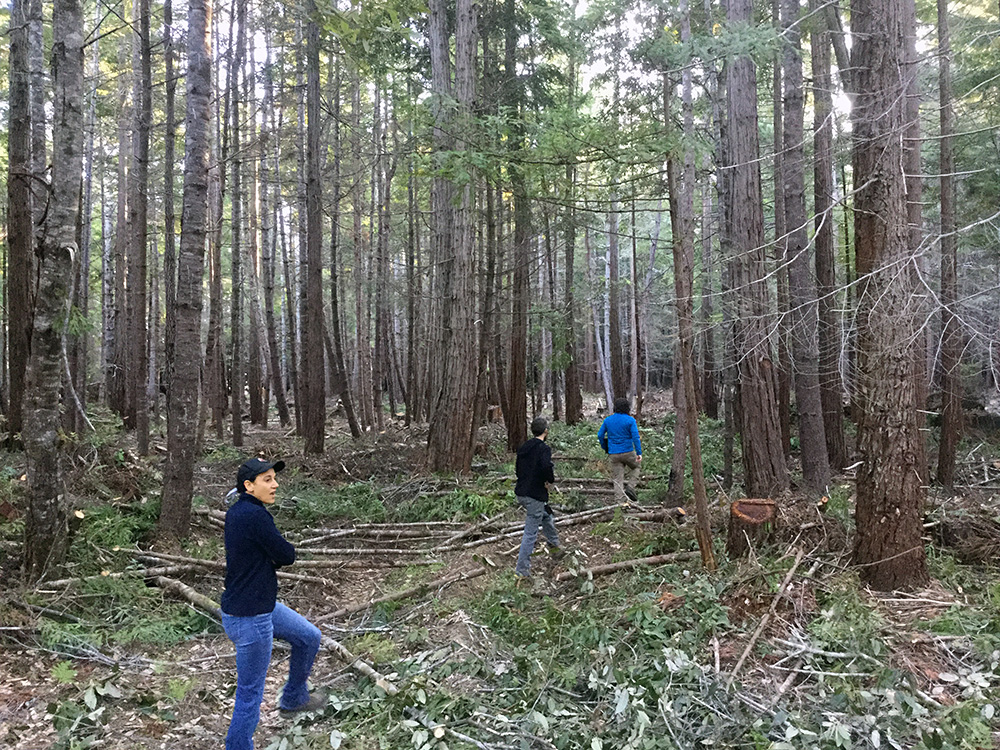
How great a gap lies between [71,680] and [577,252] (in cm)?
3740

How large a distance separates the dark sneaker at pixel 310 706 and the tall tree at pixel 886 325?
468 cm

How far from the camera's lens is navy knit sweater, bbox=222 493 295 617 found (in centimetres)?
427

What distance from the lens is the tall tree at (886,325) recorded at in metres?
5.80

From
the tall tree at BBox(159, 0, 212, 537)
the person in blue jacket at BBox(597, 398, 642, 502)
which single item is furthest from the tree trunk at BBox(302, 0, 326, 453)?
the person in blue jacket at BBox(597, 398, 642, 502)

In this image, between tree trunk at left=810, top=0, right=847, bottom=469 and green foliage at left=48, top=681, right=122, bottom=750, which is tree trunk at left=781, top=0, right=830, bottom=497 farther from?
green foliage at left=48, top=681, right=122, bottom=750

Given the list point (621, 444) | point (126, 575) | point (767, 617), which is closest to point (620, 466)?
point (621, 444)

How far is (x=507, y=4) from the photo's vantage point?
1449 cm

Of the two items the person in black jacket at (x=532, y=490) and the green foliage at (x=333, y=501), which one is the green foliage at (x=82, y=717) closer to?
the person in black jacket at (x=532, y=490)

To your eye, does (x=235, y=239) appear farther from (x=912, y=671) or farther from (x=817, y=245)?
(x=912, y=671)

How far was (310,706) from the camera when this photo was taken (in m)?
4.90

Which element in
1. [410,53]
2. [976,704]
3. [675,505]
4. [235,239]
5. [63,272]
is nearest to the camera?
[976,704]

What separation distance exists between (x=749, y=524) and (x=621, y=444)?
3.63 meters

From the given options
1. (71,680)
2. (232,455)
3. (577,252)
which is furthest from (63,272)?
(577,252)

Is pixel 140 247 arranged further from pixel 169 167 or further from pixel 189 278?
pixel 189 278
